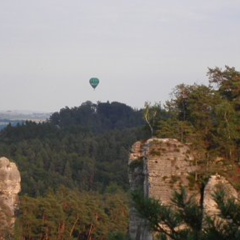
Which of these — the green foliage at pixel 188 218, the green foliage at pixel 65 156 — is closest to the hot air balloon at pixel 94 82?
the green foliage at pixel 65 156

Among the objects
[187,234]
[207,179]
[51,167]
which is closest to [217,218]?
[187,234]

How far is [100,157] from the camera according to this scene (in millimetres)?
63562

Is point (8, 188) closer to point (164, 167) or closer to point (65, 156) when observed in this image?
point (164, 167)

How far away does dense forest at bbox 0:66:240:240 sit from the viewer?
1714 centimetres

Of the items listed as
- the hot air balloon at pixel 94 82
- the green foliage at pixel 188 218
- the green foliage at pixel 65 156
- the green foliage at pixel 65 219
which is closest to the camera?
the green foliage at pixel 188 218

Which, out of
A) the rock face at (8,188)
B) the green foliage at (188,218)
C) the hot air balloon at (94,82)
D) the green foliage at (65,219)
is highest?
the hot air balloon at (94,82)

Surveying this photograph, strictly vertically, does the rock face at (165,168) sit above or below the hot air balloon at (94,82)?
below

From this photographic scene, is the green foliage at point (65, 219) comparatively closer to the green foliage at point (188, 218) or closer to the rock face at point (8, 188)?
the rock face at point (8, 188)

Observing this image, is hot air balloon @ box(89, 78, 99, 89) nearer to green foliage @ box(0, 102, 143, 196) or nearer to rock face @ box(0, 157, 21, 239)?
green foliage @ box(0, 102, 143, 196)

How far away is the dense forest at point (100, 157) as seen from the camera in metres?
17.1

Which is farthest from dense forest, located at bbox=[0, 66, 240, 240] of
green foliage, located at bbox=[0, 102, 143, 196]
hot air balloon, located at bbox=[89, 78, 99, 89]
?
hot air balloon, located at bbox=[89, 78, 99, 89]

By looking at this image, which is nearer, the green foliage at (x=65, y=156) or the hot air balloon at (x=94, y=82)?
the hot air balloon at (x=94, y=82)

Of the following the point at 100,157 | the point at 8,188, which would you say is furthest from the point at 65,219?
the point at 100,157

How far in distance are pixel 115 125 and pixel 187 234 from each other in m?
92.6
